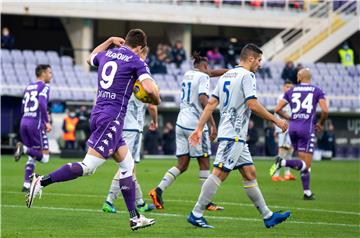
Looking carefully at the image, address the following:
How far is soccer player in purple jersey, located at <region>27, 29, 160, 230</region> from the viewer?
12.5m

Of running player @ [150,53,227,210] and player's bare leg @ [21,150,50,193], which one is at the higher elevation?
running player @ [150,53,227,210]

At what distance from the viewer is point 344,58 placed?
1864 inches

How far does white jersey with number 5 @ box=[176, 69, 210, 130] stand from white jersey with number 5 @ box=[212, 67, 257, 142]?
3.27 m

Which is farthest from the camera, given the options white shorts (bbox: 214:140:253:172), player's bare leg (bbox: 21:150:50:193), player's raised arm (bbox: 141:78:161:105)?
player's bare leg (bbox: 21:150:50:193)

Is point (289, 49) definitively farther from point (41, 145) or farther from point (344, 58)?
point (41, 145)

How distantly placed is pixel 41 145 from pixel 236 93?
7.10 meters

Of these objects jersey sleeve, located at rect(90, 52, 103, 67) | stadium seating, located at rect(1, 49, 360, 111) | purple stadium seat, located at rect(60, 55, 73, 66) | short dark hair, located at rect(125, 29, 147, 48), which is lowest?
stadium seating, located at rect(1, 49, 360, 111)

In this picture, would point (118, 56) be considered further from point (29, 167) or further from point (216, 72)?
point (29, 167)

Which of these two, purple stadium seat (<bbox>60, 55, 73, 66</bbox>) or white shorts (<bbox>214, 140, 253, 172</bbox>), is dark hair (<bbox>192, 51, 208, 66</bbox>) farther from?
purple stadium seat (<bbox>60, 55, 73, 66</bbox>)

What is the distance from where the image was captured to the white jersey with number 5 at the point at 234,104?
1340 centimetres

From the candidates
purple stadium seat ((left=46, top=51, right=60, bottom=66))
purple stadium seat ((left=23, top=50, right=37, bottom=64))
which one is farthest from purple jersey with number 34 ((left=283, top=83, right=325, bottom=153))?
purple stadium seat ((left=46, top=51, right=60, bottom=66))

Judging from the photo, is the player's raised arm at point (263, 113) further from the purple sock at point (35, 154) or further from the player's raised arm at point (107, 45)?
the purple sock at point (35, 154)

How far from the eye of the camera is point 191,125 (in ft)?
56.3

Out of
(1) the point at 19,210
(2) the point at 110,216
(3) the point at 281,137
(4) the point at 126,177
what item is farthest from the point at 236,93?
(3) the point at 281,137
